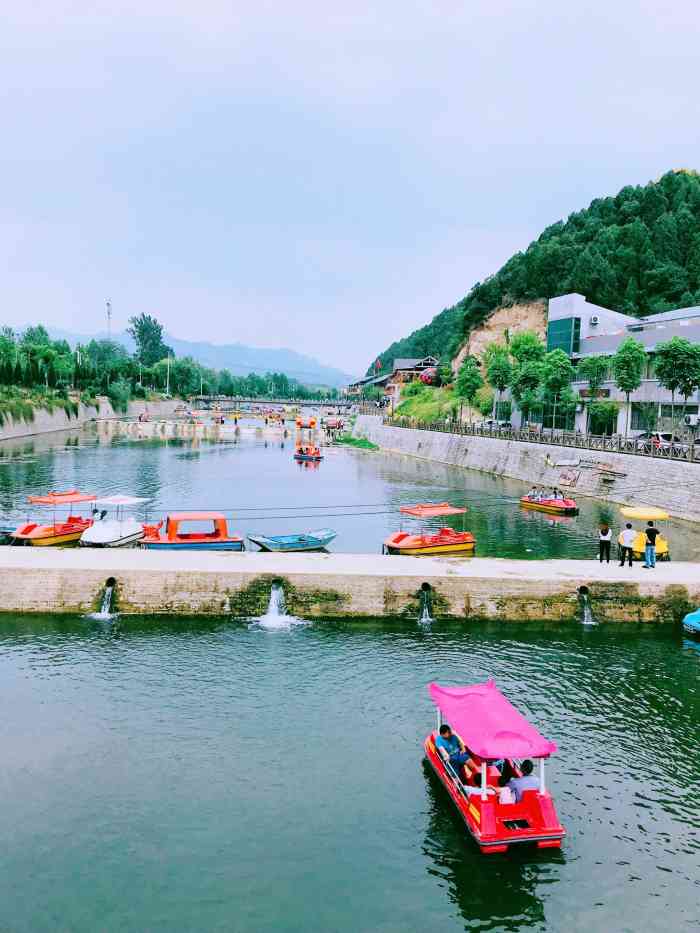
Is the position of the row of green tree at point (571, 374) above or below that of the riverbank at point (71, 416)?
above

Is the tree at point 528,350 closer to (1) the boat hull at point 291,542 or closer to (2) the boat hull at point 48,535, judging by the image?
(1) the boat hull at point 291,542

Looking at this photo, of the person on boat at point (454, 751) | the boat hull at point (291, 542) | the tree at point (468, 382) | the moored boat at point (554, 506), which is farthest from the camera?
the tree at point (468, 382)

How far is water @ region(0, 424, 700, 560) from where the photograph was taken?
141ft

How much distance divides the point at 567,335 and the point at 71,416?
308 feet

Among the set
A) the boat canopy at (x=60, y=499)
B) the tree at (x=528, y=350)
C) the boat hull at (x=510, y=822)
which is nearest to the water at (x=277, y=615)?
the boat hull at (x=510, y=822)

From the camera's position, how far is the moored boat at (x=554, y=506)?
4997 cm

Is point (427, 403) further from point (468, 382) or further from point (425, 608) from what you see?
point (425, 608)

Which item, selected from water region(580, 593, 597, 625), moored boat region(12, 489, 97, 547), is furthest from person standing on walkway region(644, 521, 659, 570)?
moored boat region(12, 489, 97, 547)

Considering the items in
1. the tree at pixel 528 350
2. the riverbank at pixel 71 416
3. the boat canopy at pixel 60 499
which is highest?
the tree at pixel 528 350

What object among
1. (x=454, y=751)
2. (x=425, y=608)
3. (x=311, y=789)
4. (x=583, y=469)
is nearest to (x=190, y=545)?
(x=425, y=608)

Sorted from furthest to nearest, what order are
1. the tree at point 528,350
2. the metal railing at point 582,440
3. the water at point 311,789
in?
the tree at point 528,350, the metal railing at point 582,440, the water at point 311,789

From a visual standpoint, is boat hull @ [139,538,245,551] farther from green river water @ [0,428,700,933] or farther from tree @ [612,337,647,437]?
tree @ [612,337,647,437]

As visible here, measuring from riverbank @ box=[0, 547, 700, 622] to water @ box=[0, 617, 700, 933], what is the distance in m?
2.14

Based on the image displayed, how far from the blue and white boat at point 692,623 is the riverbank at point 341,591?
4.60 feet
